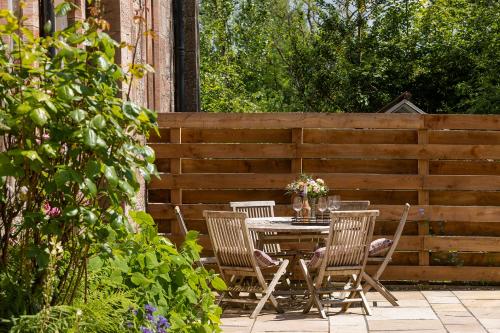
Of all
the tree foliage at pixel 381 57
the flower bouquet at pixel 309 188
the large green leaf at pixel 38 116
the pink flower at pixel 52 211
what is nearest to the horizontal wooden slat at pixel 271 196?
the flower bouquet at pixel 309 188

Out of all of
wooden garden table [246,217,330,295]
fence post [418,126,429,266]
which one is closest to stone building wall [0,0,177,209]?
wooden garden table [246,217,330,295]

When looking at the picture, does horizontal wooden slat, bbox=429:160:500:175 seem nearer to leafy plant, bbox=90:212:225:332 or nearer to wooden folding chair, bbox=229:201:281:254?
wooden folding chair, bbox=229:201:281:254

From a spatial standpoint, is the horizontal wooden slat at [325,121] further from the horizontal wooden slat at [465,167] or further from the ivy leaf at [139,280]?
the ivy leaf at [139,280]

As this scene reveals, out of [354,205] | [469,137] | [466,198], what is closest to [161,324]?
[354,205]

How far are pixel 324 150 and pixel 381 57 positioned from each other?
17.4 meters

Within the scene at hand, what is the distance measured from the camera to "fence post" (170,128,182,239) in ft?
34.9

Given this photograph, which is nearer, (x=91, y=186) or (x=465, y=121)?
(x=91, y=186)

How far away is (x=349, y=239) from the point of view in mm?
8484

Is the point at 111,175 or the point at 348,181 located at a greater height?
the point at 111,175

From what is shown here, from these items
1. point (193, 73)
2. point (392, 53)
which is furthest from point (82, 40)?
point (392, 53)

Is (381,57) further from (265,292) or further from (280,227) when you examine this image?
(265,292)

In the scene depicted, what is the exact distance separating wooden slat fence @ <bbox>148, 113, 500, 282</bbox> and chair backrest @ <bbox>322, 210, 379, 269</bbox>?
1.96 metres

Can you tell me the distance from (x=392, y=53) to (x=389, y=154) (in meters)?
16.9

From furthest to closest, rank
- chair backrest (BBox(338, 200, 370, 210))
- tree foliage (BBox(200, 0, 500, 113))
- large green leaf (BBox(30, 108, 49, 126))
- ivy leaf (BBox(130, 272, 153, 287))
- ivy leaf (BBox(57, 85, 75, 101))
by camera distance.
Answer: tree foliage (BBox(200, 0, 500, 113)) → chair backrest (BBox(338, 200, 370, 210)) → ivy leaf (BBox(130, 272, 153, 287)) → ivy leaf (BBox(57, 85, 75, 101)) → large green leaf (BBox(30, 108, 49, 126))
